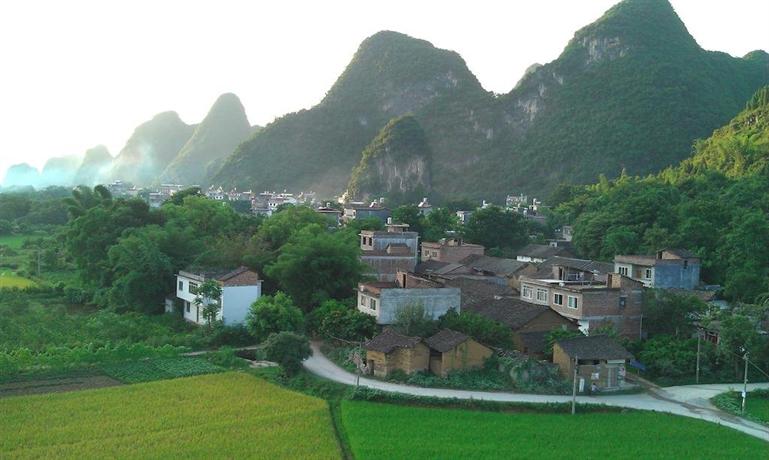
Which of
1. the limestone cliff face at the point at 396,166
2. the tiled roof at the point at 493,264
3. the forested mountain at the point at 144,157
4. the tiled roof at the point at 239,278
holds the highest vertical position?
the forested mountain at the point at 144,157

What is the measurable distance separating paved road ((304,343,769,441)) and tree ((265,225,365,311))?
333 inches

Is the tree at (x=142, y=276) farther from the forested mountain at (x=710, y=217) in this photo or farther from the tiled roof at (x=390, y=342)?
the forested mountain at (x=710, y=217)

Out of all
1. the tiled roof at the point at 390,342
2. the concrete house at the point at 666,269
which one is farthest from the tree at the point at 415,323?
the concrete house at the point at 666,269

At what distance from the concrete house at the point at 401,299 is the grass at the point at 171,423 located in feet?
24.0

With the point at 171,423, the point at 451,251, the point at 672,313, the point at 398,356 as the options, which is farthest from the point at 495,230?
the point at 171,423

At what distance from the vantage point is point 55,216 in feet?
254

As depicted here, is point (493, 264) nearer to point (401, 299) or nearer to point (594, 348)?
point (401, 299)

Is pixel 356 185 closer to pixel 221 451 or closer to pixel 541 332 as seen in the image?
pixel 541 332

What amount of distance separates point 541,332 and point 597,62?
8371 centimetres

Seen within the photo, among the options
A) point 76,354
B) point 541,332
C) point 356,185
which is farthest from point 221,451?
Result: point 356,185

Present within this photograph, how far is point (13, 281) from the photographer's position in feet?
150

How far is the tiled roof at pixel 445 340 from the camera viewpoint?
80.7 feet

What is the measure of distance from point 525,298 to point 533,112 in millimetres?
77215

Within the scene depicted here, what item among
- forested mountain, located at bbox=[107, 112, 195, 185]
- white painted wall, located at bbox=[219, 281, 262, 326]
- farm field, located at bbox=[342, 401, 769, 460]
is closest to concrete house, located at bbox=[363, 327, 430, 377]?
farm field, located at bbox=[342, 401, 769, 460]
